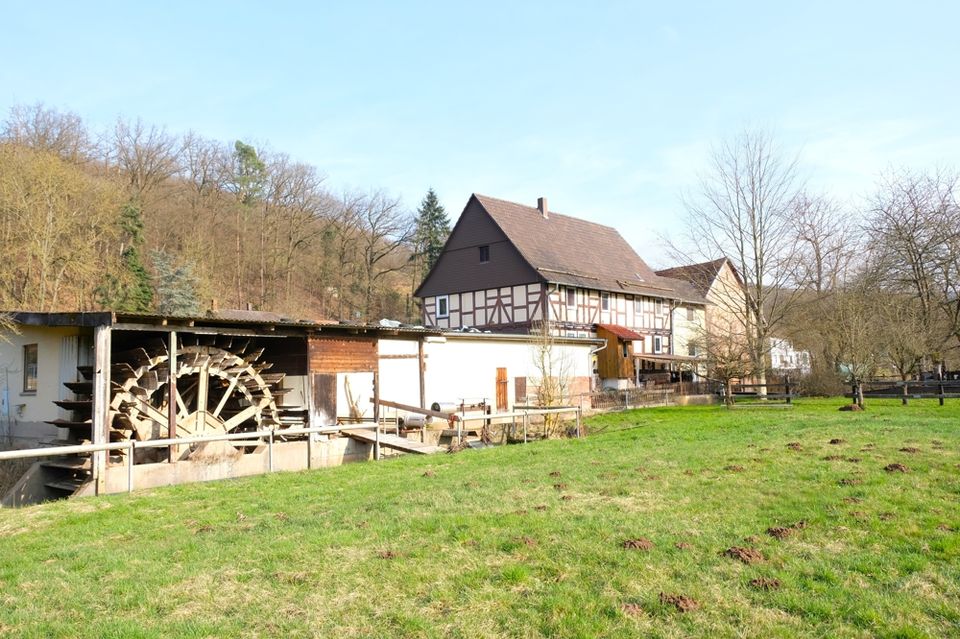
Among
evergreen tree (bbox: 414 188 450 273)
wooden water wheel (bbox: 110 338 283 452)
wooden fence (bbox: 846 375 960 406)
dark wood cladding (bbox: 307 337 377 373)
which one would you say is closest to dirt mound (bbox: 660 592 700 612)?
wooden water wheel (bbox: 110 338 283 452)

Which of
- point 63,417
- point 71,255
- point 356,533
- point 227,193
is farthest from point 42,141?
point 356,533

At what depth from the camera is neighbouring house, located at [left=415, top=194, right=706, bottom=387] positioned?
Answer: 3794 cm

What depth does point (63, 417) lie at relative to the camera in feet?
51.7

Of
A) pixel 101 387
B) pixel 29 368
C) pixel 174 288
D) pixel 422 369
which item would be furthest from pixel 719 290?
pixel 101 387

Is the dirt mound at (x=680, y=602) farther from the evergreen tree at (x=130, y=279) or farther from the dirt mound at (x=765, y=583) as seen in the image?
the evergreen tree at (x=130, y=279)

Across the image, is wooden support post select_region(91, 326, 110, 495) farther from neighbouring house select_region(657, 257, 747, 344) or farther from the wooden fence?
neighbouring house select_region(657, 257, 747, 344)

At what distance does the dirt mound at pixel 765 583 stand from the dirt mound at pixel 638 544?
42.0 inches

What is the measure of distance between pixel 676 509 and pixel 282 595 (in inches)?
173

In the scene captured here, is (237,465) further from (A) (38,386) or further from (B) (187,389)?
(A) (38,386)

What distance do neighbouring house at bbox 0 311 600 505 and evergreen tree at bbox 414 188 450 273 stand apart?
1514 inches

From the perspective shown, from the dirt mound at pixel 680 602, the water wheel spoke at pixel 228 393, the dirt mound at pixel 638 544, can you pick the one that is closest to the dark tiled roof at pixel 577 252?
the water wheel spoke at pixel 228 393

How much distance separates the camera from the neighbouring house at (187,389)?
13.9 m

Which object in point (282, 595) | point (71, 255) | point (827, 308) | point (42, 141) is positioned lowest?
point (282, 595)

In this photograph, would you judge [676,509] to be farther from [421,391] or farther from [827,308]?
[827,308]
